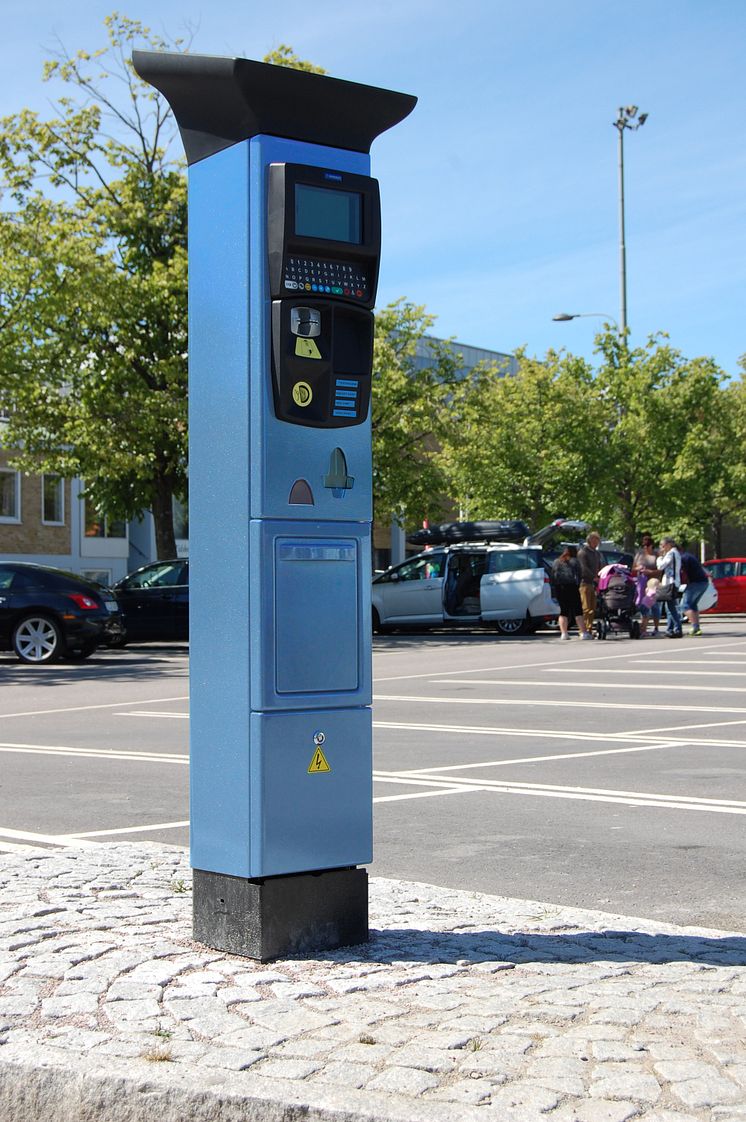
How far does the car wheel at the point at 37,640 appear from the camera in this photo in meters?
22.2

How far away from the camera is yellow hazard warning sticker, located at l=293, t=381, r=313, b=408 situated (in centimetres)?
468

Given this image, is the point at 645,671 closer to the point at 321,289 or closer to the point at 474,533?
the point at 321,289

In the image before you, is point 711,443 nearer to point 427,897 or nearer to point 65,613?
point 65,613

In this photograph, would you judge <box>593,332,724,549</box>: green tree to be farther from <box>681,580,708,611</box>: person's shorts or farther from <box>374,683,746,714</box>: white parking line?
<box>374,683,746,714</box>: white parking line

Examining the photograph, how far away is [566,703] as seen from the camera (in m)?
14.8

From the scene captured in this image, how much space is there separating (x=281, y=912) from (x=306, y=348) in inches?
70.7

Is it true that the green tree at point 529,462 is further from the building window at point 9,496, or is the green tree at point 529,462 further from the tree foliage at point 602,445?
the building window at point 9,496

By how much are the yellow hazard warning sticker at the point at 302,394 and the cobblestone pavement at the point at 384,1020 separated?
1772mm

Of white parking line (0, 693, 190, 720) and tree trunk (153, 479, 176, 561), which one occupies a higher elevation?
tree trunk (153, 479, 176, 561)

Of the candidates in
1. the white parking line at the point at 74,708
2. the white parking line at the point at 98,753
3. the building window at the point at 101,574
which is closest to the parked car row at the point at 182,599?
the white parking line at the point at 74,708

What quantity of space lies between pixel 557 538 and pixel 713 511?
820 inches

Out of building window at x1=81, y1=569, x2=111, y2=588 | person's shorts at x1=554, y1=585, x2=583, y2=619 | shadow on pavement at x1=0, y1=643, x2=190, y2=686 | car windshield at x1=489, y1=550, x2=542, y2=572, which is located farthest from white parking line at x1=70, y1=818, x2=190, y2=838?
building window at x1=81, y1=569, x2=111, y2=588

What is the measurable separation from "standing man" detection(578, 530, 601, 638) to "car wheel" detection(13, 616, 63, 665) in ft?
30.0

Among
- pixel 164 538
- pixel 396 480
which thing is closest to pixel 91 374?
pixel 164 538
